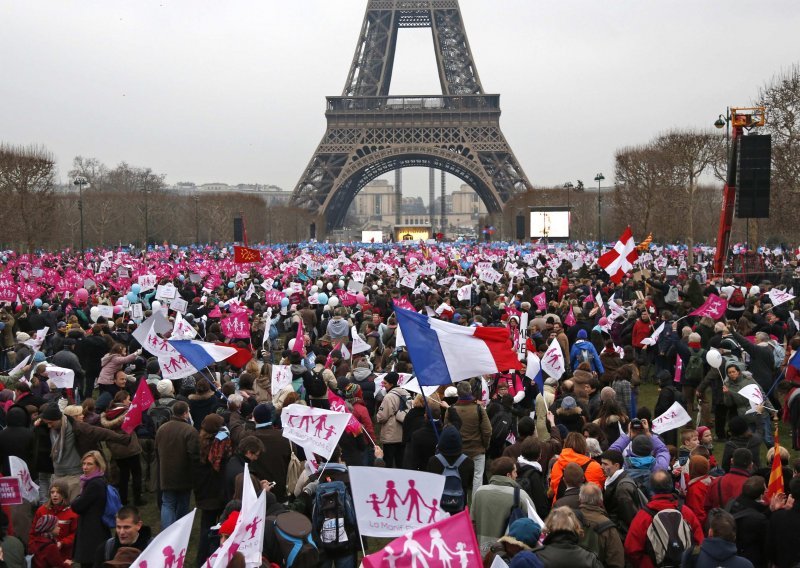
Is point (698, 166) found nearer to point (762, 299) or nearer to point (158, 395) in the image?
point (762, 299)

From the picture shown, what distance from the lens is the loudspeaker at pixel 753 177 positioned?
24.2 meters

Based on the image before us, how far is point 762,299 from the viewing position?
19406mm

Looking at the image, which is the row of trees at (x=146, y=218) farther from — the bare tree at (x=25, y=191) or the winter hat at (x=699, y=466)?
the winter hat at (x=699, y=466)

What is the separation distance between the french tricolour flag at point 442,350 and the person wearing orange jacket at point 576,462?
1.02 m

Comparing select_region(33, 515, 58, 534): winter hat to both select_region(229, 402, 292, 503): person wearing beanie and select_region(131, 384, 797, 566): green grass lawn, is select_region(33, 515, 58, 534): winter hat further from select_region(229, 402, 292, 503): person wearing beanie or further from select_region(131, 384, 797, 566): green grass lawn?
select_region(131, 384, 797, 566): green grass lawn

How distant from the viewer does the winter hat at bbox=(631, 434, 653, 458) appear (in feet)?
23.7

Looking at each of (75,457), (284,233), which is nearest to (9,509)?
(75,457)

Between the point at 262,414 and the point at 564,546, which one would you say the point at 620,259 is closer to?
the point at 262,414

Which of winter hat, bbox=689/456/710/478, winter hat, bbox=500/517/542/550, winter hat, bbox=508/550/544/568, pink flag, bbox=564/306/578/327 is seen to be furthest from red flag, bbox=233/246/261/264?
winter hat, bbox=508/550/544/568

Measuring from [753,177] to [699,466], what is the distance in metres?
19.3

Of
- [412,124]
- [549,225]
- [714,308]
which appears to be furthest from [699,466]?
[412,124]

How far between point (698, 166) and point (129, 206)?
4776cm

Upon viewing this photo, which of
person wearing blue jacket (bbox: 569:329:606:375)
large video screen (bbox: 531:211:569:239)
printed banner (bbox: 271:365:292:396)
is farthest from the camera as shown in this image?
large video screen (bbox: 531:211:569:239)

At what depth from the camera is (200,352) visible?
1022cm
